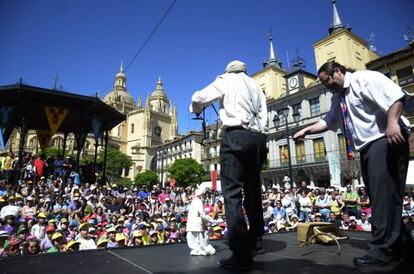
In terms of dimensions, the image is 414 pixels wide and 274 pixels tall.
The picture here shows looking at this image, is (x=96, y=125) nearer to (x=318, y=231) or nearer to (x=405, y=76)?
(x=318, y=231)

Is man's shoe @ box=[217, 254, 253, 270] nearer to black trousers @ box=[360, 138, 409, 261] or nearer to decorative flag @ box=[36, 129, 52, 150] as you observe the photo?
black trousers @ box=[360, 138, 409, 261]

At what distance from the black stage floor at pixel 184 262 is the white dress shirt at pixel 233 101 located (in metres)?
1.27

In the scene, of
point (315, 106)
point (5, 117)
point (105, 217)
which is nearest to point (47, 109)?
point (5, 117)

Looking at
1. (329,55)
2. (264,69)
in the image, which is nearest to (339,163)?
(329,55)

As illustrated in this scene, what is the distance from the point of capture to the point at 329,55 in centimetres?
3456

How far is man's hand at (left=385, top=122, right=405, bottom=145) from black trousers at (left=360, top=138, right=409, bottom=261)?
0.08 metres

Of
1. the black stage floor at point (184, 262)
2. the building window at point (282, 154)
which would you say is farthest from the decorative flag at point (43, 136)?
the building window at point (282, 154)

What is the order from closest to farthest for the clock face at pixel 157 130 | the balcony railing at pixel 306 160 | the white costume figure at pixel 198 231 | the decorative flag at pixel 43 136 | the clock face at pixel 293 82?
the white costume figure at pixel 198 231 < the decorative flag at pixel 43 136 < the balcony railing at pixel 306 160 < the clock face at pixel 293 82 < the clock face at pixel 157 130

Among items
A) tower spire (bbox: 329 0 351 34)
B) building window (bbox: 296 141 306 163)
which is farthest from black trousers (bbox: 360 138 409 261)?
tower spire (bbox: 329 0 351 34)

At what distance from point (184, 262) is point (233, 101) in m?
1.66

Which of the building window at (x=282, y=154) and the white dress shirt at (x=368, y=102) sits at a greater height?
the building window at (x=282, y=154)

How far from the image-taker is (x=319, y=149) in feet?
106

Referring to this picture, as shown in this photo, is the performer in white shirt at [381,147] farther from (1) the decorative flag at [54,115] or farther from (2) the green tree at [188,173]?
(2) the green tree at [188,173]

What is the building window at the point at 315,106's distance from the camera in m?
33.7
